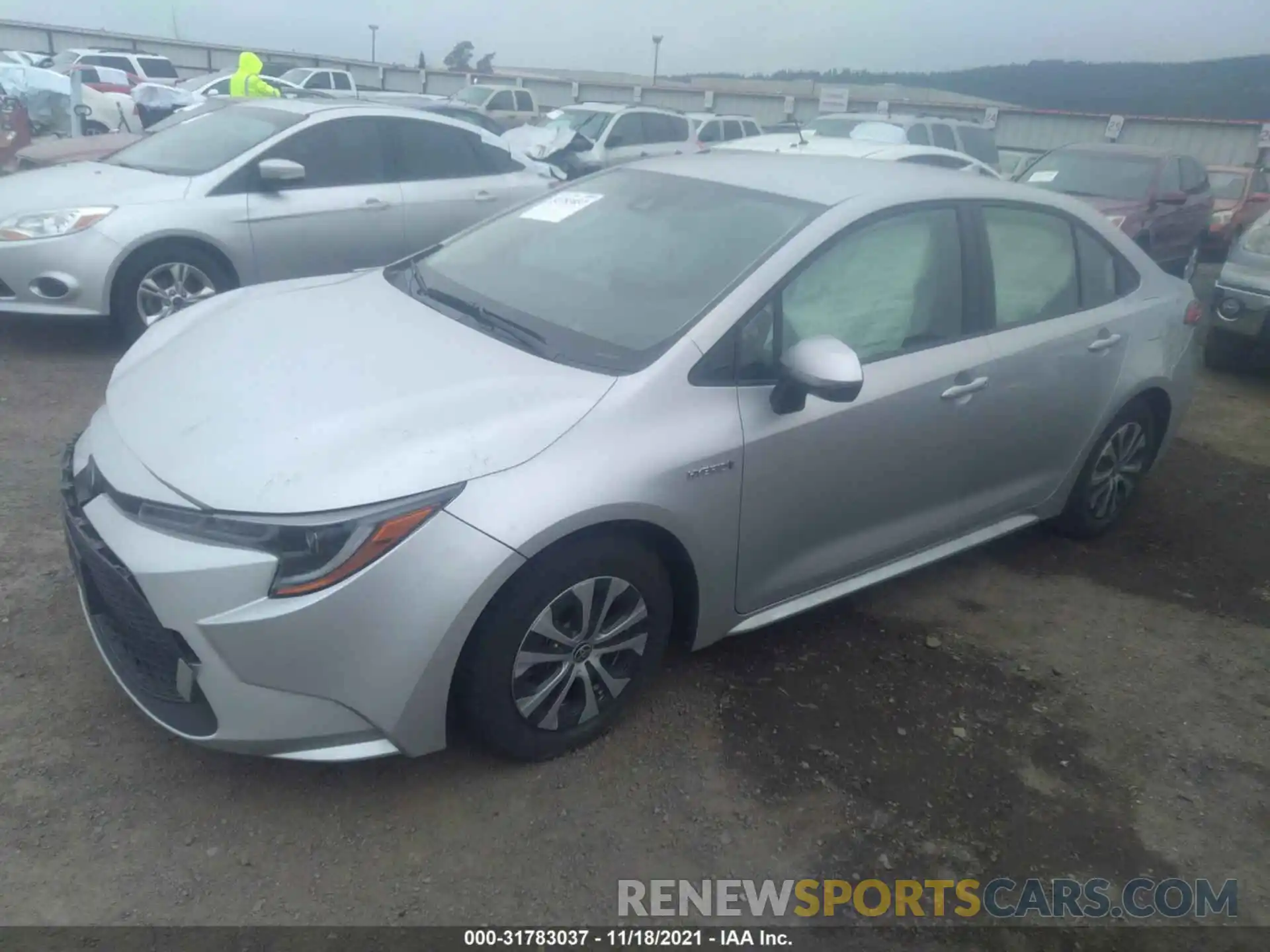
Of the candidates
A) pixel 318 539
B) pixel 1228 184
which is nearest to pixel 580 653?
pixel 318 539

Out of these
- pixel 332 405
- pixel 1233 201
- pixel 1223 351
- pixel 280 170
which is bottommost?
pixel 1223 351

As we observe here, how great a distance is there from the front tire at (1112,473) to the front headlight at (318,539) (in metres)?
3.22

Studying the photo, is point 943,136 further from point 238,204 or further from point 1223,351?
point 238,204

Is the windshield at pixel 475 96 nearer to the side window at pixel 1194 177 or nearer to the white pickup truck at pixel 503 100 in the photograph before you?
the white pickup truck at pixel 503 100

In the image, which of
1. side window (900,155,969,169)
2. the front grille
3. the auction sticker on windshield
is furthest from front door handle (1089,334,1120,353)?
side window (900,155,969,169)

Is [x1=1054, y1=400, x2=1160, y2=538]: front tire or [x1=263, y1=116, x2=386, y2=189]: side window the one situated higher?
[x1=263, y1=116, x2=386, y2=189]: side window

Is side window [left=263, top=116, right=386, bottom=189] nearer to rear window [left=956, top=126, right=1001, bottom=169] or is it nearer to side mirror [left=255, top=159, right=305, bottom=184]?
side mirror [left=255, top=159, right=305, bottom=184]

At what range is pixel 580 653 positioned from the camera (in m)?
2.77

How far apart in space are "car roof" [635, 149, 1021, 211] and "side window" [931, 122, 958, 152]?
12.2 metres

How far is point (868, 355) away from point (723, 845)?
1.65 m

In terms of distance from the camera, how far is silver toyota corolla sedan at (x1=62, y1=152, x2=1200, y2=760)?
7.79 feet

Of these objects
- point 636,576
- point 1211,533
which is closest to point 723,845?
point 636,576

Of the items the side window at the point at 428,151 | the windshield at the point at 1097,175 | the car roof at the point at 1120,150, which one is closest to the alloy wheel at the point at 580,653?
the side window at the point at 428,151

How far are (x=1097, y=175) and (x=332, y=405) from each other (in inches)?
393
